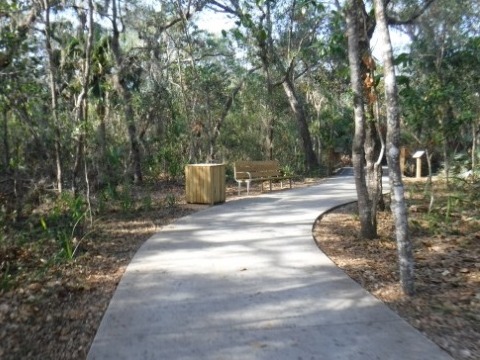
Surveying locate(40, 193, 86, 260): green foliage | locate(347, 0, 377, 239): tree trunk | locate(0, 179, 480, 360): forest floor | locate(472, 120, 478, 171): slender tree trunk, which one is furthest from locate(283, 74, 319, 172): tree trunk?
locate(347, 0, 377, 239): tree trunk

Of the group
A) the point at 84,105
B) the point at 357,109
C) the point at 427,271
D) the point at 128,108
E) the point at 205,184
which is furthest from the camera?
the point at 128,108

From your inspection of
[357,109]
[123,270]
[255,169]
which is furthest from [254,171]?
[123,270]

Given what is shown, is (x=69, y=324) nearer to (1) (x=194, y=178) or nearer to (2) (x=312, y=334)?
(2) (x=312, y=334)

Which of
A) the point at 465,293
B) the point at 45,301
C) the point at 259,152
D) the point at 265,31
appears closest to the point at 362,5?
the point at 465,293

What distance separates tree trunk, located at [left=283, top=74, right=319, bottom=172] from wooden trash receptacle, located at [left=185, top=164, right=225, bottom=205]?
984 centimetres

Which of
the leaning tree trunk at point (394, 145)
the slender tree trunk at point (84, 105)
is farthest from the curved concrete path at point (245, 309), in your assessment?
the slender tree trunk at point (84, 105)

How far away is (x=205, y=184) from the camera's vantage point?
1116 cm

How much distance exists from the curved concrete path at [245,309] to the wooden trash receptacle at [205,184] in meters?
3.44

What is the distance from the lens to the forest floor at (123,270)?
3975 millimetres

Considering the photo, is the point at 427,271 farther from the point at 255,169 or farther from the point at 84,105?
the point at 255,169

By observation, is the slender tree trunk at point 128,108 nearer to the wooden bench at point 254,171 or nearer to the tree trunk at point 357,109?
the wooden bench at point 254,171

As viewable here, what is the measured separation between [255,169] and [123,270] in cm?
842

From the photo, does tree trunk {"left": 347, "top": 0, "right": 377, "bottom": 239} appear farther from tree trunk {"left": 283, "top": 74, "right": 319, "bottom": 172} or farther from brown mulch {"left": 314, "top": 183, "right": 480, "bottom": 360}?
tree trunk {"left": 283, "top": 74, "right": 319, "bottom": 172}

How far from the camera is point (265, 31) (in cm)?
1764
